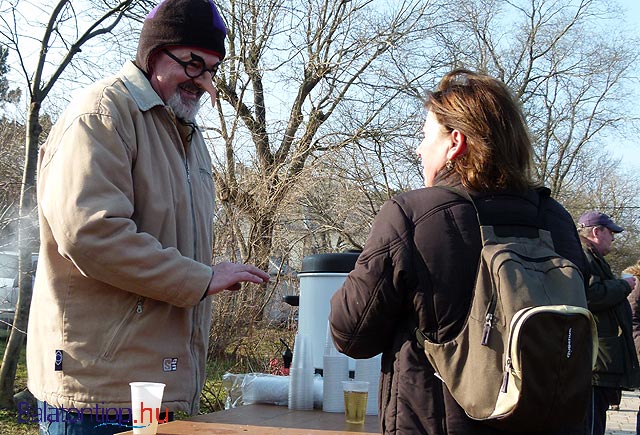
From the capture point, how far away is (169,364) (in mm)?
2262

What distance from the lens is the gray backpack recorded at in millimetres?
1720

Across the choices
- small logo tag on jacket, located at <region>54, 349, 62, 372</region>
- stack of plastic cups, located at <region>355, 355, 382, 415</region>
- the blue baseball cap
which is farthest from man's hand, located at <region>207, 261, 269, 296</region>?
the blue baseball cap

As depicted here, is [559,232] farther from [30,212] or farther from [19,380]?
[19,380]

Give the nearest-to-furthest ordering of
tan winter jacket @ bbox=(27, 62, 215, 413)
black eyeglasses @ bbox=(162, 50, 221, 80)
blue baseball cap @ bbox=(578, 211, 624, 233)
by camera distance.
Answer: tan winter jacket @ bbox=(27, 62, 215, 413) < black eyeglasses @ bbox=(162, 50, 221, 80) < blue baseball cap @ bbox=(578, 211, 624, 233)

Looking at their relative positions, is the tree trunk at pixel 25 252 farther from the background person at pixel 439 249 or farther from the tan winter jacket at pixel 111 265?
the background person at pixel 439 249

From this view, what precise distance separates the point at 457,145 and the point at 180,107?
963 millimetres

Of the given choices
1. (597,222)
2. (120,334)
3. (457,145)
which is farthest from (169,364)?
(597,222)

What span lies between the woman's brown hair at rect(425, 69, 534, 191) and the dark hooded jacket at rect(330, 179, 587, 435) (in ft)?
0.16

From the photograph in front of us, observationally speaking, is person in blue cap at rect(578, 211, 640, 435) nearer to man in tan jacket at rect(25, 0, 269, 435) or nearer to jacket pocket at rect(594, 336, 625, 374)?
jacket pocket at rect(594, 336, 625, 374)

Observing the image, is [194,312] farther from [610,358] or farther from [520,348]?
[610,358]

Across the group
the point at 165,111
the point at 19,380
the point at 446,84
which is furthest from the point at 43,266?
the point at 19,380

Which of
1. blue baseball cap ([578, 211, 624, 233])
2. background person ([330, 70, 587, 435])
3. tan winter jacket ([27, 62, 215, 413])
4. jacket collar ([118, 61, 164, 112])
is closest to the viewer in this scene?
background person ([330, 70, 587, 435])

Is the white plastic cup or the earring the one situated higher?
the earring

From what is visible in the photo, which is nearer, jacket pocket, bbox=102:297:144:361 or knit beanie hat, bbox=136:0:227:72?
jacket pocket, bbox=102:297:144:361
